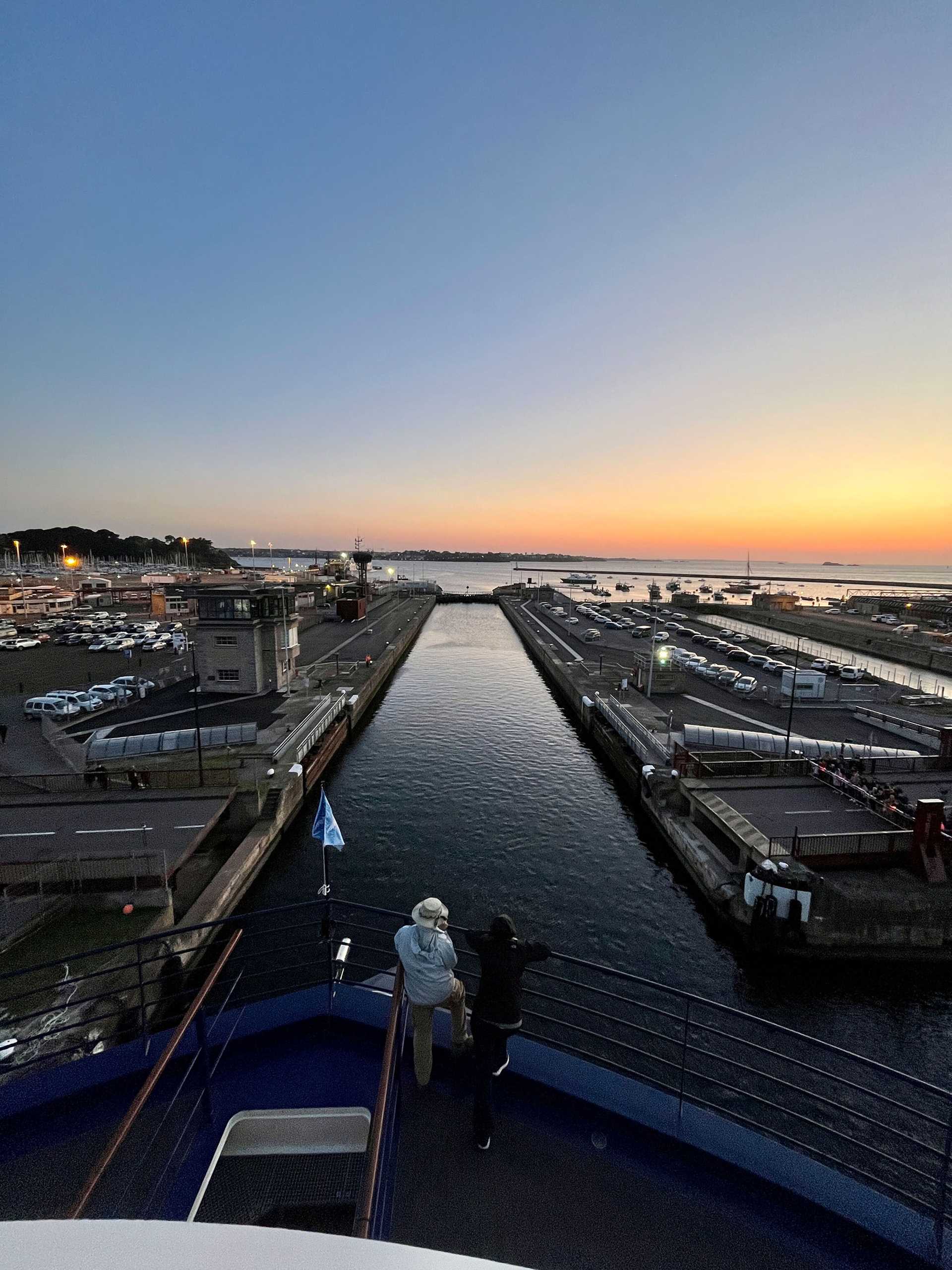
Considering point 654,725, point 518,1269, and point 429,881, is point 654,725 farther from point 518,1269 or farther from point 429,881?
point 518,1269

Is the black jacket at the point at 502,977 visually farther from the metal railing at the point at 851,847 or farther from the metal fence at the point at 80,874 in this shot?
the metal railing at the point at 851,847

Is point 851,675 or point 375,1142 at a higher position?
point 375,1142

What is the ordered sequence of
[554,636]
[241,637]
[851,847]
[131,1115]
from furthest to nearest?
[554,636] → [241,637] → [851,847] → [131,1115]

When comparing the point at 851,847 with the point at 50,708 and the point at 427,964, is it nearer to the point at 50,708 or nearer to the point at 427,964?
the point at 427,964

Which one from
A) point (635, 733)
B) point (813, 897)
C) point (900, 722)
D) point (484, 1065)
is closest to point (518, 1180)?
point (484, 1065)

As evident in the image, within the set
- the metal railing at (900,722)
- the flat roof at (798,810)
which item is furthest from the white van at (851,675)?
the flat roof at (798,810)

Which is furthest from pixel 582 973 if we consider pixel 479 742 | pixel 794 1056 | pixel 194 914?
pixel 479 742
